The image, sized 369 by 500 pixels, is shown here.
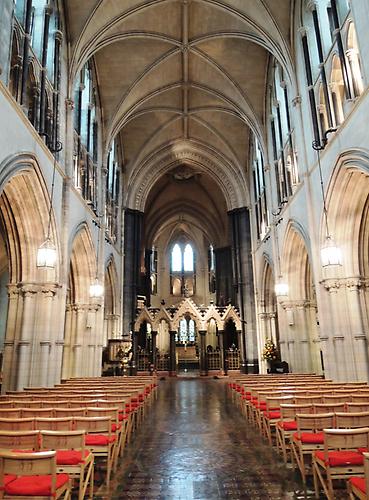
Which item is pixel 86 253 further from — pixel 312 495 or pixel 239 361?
pixel 312 495

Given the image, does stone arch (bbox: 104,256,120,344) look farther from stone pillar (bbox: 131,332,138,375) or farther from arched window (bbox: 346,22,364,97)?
arched window (bbox: 346,22,364,97)

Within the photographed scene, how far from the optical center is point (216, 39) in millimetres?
19344

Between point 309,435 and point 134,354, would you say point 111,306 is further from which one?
point 309,435

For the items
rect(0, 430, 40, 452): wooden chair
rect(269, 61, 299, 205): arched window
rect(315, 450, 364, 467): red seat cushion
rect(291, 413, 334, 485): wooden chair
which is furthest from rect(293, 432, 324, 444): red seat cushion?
rect(269, 61, 299, 205): arched window

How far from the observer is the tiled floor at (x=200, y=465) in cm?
466

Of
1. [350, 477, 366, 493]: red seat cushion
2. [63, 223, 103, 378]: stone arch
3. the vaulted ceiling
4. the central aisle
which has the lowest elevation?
the central aisle

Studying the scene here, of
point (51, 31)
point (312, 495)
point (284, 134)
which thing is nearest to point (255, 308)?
point (284, 134)

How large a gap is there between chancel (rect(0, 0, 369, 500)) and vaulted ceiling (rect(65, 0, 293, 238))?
0.08m

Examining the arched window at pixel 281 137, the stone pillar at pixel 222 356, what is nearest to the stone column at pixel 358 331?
the arched window at pixel 281 137

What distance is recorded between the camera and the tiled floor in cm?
466

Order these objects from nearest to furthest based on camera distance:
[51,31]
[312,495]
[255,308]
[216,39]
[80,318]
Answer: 1. [312,495]
2. [51,31]
3. [80,318]
4. [216,39]
5. [255,308]

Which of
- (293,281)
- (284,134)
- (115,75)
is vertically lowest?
(293,281)

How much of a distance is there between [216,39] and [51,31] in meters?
8.47

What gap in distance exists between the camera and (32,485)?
3.46 meters
